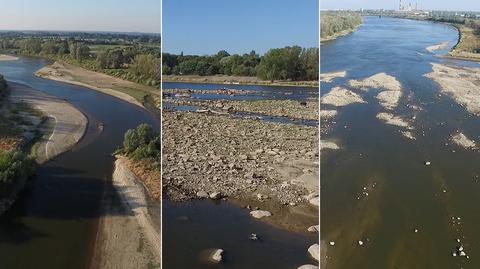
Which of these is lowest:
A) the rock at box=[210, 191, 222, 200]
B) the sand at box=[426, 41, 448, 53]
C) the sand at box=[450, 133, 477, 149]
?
the rock at box=[210, 191, 222, 200]

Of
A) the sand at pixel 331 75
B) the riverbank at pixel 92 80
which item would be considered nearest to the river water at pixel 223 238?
the riverbank at pixel 92 80

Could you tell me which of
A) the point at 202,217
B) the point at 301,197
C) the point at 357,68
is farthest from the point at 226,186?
the point at 357,68

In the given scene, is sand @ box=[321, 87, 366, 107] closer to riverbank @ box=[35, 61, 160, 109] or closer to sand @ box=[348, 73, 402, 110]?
sand @ box=[348, 73, 402, 110]

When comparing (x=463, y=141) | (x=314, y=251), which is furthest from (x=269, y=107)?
(x=463, y=141)

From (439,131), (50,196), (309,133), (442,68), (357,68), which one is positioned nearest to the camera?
(309,133)

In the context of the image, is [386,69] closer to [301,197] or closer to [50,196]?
[301,197]

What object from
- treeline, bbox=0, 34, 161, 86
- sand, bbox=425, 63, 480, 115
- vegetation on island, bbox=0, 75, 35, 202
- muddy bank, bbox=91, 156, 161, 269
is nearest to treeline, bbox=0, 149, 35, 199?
vegetation on island, bbox=0, 75, 35, 202

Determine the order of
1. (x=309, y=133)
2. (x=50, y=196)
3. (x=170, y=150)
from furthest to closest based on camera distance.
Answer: (x=50, y=196)
(x=309, y=133)
(x=170, y=150)
